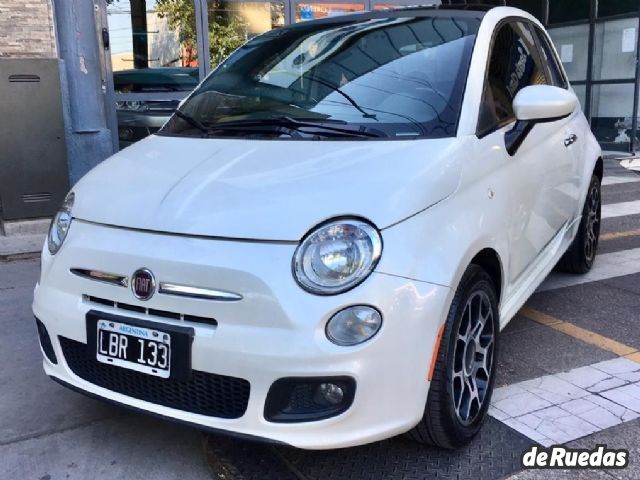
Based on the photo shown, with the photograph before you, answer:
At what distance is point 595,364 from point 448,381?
1.41 m

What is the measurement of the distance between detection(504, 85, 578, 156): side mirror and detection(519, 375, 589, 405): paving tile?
3.63 ft

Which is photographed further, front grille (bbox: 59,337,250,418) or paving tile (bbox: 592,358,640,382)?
paving tile (bbox: 592,358,640,382)

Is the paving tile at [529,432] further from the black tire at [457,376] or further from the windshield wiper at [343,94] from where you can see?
the windshield wiper at [343,94]

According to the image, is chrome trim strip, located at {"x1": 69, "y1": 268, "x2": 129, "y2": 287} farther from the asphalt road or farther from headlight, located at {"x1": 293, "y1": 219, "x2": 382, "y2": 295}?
the asphalt road

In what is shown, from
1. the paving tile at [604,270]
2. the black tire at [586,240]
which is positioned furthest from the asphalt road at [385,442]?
the black tire at [586,240]

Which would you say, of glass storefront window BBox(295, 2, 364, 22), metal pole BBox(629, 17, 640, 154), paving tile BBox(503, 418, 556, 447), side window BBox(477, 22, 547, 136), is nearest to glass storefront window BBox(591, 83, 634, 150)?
metal pole BBox(629, 17, 640, 154)

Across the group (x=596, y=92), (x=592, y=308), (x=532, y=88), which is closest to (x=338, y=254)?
(x=532, y=88)

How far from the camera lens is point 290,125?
9.76 ft

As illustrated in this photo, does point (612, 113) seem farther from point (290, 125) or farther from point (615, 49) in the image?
point (290, 125)

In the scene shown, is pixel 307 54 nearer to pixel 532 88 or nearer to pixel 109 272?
pixel 532 88

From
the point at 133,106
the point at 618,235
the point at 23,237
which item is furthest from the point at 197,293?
the point at 133,106

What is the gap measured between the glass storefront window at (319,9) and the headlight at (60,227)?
6.32m

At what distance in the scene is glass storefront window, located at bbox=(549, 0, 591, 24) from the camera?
11930 millimetres

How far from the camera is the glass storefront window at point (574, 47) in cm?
1211
